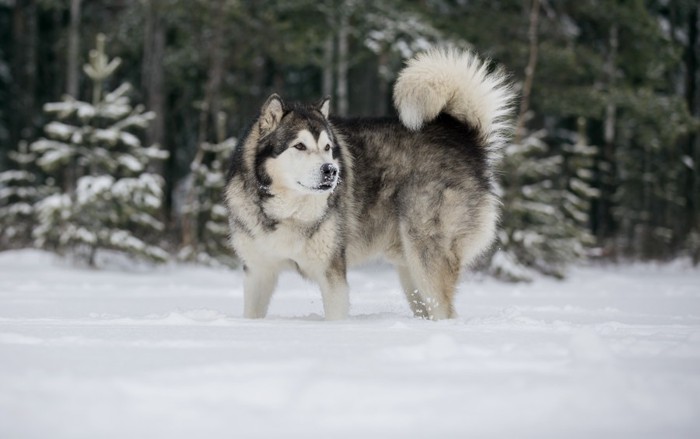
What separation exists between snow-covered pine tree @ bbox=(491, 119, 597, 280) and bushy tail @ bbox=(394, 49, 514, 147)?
7.37m

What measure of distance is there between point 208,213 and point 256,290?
820cm

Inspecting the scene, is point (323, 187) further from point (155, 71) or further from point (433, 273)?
point (155, 71)

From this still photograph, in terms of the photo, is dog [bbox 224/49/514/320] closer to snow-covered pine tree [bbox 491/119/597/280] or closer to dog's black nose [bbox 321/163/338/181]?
dog's black nose [bbox 321/163/338/181]

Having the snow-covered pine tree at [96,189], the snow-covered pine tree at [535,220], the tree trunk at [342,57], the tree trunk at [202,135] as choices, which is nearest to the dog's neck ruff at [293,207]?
the snow-covered pine tree at [96,189]

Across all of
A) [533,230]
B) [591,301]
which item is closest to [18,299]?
[591,301]

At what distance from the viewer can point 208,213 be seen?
1365 cm

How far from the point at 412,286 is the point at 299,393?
375 centimetres

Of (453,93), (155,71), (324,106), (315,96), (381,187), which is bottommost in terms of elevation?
(381,187)

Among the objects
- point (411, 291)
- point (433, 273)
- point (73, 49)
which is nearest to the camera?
point (433, 273)

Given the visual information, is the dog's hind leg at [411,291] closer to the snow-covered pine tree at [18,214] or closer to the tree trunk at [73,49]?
the snow-covered pine tree at [18,214]

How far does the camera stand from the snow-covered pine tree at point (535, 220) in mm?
13648

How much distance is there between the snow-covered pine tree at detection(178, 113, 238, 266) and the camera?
13180 millimetres

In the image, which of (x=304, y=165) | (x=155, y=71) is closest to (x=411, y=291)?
(x=304, y=165)

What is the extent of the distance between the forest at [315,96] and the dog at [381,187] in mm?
983
